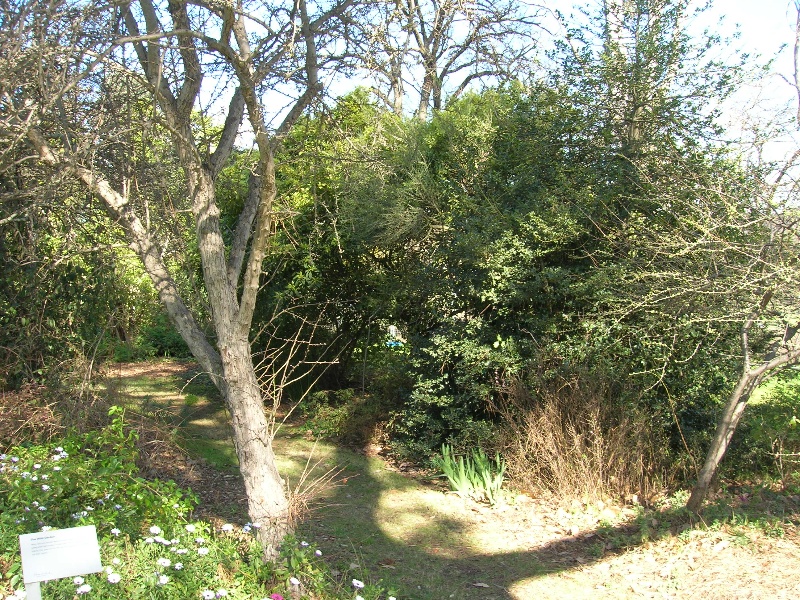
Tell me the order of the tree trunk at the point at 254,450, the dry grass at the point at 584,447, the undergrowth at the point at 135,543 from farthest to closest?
1. the dry grass at the point at 584,447
2. the tree trunk at the point at 254,450
3. the undergrowth at the point at 135,543

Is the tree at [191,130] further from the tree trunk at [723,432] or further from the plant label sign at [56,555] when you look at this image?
the tree trunk at [723,432]

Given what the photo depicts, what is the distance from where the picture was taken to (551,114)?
887 cm

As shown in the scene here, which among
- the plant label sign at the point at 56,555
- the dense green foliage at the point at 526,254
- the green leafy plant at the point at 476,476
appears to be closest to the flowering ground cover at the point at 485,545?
the green leafy plant at the point at 476,476

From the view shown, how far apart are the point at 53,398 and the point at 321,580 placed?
398 cm

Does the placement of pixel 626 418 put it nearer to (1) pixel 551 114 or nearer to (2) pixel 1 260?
(1) pixel 551 114

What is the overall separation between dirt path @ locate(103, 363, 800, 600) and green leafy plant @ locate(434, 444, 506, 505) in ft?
0.51

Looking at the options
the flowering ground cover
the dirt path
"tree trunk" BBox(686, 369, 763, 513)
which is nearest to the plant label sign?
the flowering ground cover

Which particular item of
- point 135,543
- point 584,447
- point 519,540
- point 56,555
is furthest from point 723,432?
point 56,555

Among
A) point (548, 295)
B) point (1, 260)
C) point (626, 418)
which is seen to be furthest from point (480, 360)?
point (1, 260)

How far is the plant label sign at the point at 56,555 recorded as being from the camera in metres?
3.33

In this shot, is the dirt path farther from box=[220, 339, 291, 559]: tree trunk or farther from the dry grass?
box=[220, 339, 291, 559]: tree trunk

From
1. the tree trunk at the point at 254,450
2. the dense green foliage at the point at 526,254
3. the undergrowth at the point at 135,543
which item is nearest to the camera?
the undergrowth at the point at 135,543

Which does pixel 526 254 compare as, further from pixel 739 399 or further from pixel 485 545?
pixel 485 545

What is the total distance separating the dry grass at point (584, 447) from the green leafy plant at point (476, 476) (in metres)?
0.27
